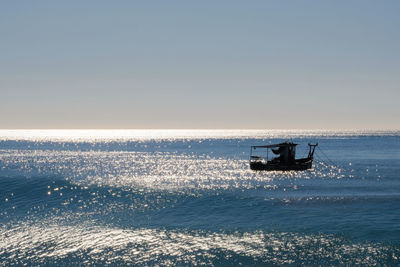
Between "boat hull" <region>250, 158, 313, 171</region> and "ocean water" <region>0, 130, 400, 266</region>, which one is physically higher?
"boat hull" <region>250, 158, 313, 171</region>

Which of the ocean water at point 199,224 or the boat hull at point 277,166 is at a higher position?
the boat hull at point 277,166

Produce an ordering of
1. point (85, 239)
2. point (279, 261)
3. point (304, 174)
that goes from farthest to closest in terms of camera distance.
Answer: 1. point (304, 174)
2. point (85, 239)
3. point (279, 261)

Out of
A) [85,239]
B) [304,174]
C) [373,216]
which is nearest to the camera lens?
[85,239]

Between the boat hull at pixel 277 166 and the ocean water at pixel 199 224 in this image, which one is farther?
the boat hull at pixel 277 166

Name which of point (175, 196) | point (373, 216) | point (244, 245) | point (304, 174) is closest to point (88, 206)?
point (175, 196)

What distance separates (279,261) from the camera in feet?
84.0

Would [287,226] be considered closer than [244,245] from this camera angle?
No

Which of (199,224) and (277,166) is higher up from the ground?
(277,166)

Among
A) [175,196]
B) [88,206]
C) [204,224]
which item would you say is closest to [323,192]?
[175,196]

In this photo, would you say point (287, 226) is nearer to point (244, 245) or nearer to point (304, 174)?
point (244, 245)

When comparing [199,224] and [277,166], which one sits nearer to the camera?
[199,224]

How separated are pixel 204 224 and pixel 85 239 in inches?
446

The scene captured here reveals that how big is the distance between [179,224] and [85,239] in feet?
30.0

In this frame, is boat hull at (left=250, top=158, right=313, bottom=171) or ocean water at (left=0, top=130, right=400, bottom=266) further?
boat hull at (left=250, top=158, right=313, bottom=171)
